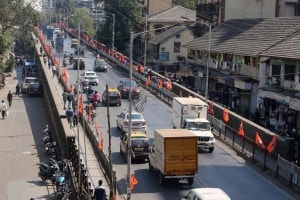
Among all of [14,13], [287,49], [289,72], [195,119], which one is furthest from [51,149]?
[14,13]

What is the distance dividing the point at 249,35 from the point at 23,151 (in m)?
24.0

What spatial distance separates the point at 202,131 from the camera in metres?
37.0

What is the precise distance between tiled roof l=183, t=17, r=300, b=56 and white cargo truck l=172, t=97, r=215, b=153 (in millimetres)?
11405

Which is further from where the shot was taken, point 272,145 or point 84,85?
point 84,85

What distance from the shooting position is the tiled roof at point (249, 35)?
5073 cm

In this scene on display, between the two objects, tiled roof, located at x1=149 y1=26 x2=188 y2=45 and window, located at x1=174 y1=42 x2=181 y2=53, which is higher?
tiled roof, located at x1=149 y1=26 x2=188 y2=45

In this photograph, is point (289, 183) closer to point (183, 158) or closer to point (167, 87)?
point (183, 158)

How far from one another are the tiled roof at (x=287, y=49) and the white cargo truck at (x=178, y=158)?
14937 millimetres

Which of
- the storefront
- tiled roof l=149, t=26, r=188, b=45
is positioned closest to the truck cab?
the storefront

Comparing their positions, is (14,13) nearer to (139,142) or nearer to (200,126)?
(200,126)

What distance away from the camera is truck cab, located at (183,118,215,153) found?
3631 cm

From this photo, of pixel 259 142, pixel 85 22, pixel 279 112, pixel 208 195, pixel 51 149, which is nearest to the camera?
pixel 208 195

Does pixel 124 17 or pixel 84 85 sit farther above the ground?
pixel 124 17

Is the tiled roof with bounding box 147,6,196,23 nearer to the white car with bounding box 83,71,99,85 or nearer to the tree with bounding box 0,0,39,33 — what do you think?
the tree with bounding box 0,0,39,33
